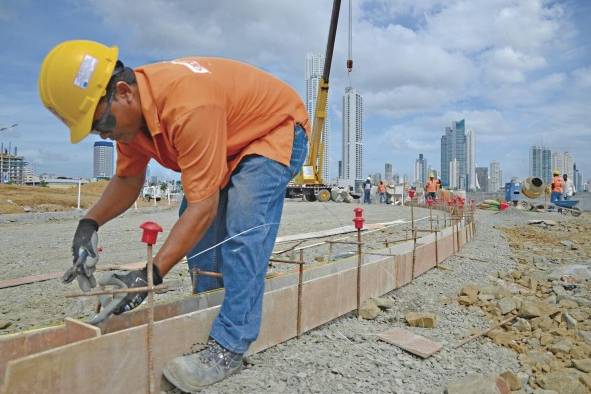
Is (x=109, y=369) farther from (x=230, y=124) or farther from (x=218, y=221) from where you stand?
(x=230, y=124)

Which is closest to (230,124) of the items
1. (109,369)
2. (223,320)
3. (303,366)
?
(223,320)

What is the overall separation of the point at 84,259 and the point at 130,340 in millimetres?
406

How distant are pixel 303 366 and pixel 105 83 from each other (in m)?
1.62

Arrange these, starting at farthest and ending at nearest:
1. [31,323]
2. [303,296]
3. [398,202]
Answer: [398,202]
[31,323]
[303,296]

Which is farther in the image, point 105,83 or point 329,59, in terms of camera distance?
point 329,59

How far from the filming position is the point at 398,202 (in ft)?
82.9

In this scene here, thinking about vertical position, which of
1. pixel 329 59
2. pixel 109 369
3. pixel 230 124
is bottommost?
pixel 109 369

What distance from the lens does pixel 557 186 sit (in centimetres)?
1817

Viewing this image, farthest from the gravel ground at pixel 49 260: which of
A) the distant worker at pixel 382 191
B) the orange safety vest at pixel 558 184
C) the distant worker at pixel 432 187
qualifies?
the distant worker at pixel 382 191

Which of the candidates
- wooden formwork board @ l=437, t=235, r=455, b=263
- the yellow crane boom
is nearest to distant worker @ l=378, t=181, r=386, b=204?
the yellow crane boom

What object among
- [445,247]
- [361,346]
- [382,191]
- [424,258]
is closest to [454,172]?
[382,191]

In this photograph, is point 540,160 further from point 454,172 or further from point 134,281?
point 134,281

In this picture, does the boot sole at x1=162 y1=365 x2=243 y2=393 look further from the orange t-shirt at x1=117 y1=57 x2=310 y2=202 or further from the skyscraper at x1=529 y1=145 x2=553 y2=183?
the skyscraper at x1=529 y1=145 x2=553 y2=183

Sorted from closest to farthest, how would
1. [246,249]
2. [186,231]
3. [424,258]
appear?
1. [186,231]
2. [246,249]
3. [424,258]
